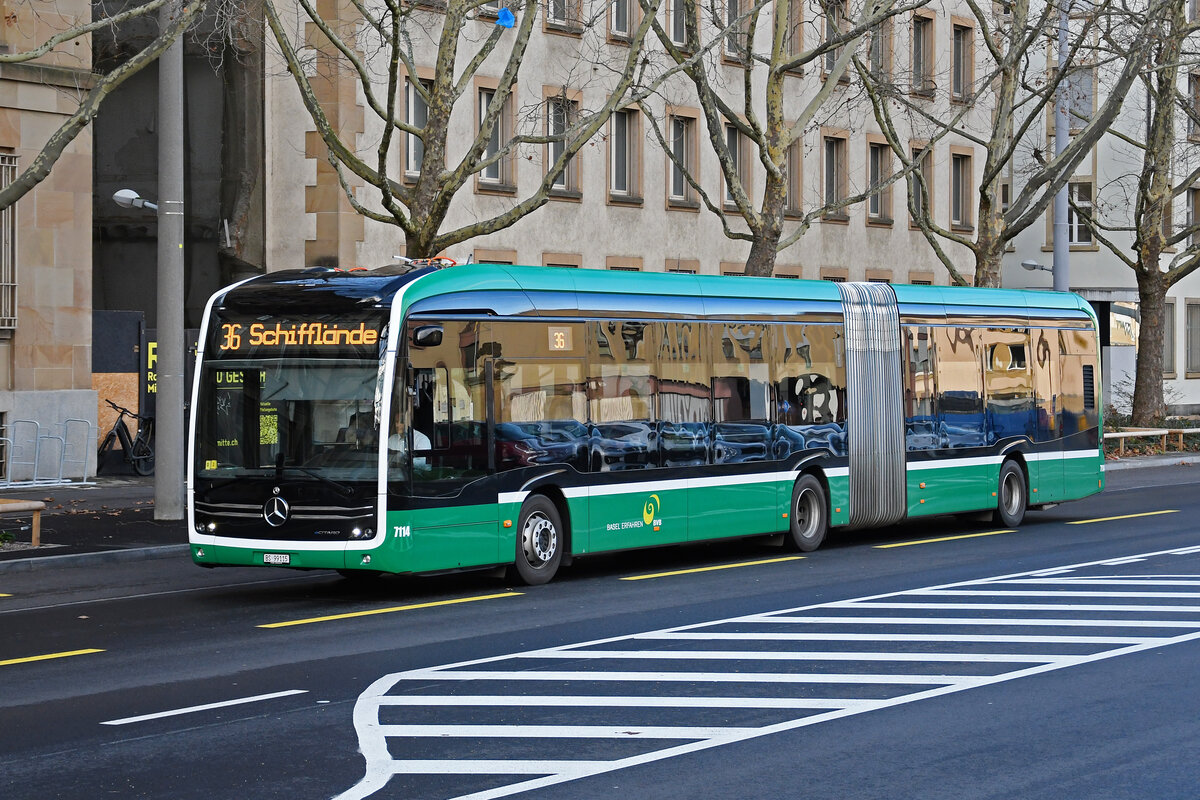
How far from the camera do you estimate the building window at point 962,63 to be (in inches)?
1889

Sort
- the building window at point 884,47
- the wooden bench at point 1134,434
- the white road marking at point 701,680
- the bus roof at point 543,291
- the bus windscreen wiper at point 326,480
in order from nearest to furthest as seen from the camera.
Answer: the white road marking at point 701,680
the bus windscreen wiper at point 326,480
the bus roof at point 543,291
the wooden bench at point 1134,434
the building window at point 884,47

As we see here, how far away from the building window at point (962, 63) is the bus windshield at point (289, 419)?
36.7m

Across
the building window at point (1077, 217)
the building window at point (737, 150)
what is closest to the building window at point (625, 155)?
the building window at point (737, 150)

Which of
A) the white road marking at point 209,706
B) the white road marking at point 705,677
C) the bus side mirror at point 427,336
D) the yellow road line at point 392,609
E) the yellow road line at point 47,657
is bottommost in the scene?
the yellow road line at point 47,657

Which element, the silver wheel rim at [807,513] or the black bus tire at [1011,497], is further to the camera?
the black bus tire at [1011,497]

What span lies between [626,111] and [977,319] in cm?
1781

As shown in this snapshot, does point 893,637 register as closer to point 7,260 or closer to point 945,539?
point 945,539

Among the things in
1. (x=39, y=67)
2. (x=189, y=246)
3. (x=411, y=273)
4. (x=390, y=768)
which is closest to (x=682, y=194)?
(x=189, y=246)

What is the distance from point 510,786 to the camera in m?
7.43

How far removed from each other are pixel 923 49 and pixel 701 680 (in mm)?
39256

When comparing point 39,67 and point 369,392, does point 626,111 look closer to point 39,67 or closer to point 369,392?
point 39,67

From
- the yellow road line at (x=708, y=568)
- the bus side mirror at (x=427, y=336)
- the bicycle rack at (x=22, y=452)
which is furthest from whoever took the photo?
the bicycle rack at (x=22, y=452)

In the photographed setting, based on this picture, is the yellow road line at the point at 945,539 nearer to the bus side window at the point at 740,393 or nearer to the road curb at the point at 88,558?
the bus side window at the point at 740,393

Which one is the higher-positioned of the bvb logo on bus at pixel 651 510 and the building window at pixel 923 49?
the building window at pixel 923 49
